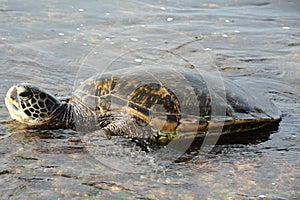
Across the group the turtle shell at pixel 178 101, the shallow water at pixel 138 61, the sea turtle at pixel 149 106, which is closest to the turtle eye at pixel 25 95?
the sea turtle at pixel 149 106

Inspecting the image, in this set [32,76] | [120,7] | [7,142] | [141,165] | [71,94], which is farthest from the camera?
[120,7]

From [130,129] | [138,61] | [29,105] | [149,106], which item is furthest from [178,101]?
[138,61]

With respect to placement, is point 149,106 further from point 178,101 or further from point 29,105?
point 29,105

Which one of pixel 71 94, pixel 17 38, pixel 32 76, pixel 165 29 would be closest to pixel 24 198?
pixel 71 94

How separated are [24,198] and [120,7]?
702 cm

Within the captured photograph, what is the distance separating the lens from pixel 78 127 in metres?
4.78

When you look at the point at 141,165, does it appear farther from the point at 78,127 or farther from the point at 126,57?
the point at 126,57

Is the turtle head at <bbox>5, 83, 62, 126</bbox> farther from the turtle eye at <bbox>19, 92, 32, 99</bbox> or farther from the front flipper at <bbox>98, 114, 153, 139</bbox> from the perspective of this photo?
the front flipper at <bbox>98, 114, 153, 139</bbox>

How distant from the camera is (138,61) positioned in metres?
6.96

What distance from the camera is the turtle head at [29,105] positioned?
4727 mm

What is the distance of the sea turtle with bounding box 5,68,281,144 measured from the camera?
4.50 m

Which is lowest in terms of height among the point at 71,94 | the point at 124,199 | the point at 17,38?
the point at 124,199

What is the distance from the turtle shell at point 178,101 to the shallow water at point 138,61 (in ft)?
0.86

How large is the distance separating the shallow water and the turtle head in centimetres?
15
